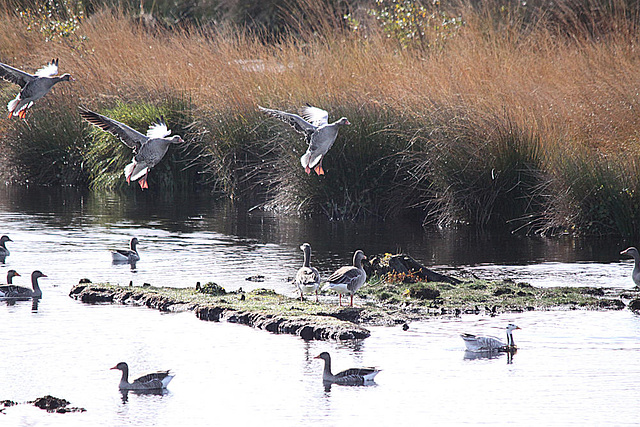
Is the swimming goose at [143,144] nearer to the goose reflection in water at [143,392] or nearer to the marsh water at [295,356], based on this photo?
the marsh water at [295,356]

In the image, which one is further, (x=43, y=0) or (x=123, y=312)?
(x=43, y=0)

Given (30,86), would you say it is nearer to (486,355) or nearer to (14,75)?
(14,75)

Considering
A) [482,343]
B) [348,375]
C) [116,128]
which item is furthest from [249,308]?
[116,128]

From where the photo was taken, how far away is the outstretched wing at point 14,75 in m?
13.8

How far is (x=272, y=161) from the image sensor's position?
21812 mm

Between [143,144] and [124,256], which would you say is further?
[124,256]

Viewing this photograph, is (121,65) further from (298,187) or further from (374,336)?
(374,336)

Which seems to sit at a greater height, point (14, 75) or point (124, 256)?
point (14, 75)

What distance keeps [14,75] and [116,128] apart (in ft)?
5.48

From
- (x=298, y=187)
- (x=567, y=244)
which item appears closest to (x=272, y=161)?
(x=298, y=187)

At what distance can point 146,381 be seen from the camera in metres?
9.19

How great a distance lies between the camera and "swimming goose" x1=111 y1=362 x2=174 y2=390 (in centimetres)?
919

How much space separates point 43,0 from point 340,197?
854 inches

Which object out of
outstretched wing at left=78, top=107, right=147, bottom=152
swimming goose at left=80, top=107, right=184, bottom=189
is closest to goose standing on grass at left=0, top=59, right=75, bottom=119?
swimming goose at left=80, top=107, right=184, bottom=189
